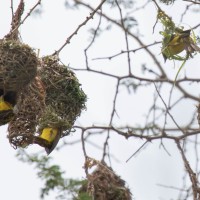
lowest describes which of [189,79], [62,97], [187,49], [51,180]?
[51,180]

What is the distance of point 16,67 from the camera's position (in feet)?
12.4

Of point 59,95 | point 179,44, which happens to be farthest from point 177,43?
point 59,95

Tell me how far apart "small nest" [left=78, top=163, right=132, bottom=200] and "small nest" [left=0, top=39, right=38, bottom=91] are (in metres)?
0.79

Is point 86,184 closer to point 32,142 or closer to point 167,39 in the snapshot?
point 32,142

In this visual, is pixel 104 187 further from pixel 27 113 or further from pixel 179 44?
pixel 179 44

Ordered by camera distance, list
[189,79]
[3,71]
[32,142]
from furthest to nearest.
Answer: [189,79] → [32,142] → [3,71]

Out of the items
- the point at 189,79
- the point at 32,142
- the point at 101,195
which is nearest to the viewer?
the point at 32,142

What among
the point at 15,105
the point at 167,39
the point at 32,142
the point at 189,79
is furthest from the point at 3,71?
the point at 189,79

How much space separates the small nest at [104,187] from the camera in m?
4.30

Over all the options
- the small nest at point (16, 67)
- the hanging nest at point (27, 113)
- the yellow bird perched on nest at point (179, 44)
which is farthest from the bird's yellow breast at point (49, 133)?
the yellow bird perched on nest at point (179, 44)

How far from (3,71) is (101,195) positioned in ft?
3.02

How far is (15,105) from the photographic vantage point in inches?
151

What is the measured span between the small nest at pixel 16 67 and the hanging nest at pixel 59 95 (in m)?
0.22

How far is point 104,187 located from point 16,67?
910 mm
